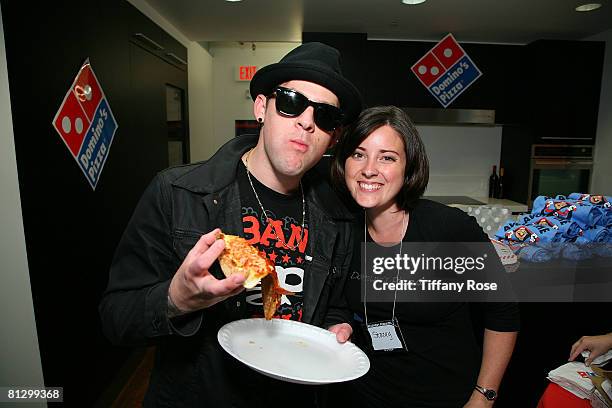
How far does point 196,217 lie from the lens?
120 cm

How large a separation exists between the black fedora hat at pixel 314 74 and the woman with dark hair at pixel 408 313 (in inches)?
7.8

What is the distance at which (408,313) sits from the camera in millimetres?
1454

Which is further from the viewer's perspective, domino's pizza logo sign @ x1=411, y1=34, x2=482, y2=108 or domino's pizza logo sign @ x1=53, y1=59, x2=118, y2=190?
domino's pizza logo sign @ x1=411, y1=34, x2=482, y2=108

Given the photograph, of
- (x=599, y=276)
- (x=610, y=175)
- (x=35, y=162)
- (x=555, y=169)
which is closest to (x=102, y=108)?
(x=35, y=162)

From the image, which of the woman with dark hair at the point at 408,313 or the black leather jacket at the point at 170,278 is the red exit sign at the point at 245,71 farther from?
the black leather jacket at the point at 170,278

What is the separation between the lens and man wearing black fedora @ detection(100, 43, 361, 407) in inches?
44.9

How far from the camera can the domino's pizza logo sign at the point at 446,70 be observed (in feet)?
14.7

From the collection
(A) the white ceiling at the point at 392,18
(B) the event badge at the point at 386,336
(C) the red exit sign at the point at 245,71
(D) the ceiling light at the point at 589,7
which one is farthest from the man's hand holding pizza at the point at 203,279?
(C) the red exit sign at the point at 245,71

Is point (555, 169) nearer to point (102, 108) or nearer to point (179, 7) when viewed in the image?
point (179, 7)

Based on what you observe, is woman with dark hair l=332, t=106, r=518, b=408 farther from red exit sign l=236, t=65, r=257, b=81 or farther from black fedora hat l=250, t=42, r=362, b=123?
red exit sign l=236, t=65, r=257, b=81

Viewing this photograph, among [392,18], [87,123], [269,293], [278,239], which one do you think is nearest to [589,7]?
[392,18]

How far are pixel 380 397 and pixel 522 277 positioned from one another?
1.10 metres

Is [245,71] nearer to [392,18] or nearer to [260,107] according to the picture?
[392,18]

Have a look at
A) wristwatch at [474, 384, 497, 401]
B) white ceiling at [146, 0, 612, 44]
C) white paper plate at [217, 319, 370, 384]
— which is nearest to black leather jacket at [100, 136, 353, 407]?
white paper plate at [217, 319, 370, 384]
